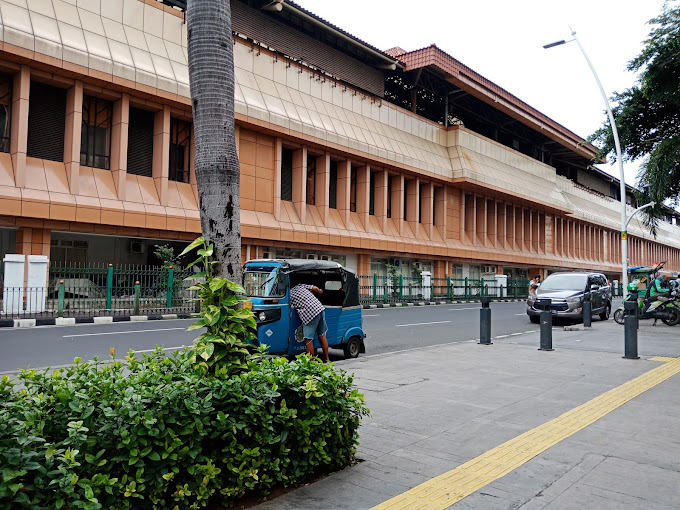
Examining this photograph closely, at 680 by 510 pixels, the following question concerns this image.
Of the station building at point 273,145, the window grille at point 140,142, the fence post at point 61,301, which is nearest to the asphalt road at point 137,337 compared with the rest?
the fence post at point 61,301

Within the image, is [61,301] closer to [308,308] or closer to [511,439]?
[308,308]

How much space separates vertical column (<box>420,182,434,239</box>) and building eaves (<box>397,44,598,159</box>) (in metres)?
7.85

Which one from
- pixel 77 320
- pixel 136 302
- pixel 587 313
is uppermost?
pixel 136 302

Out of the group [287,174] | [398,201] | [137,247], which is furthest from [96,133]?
[398,201]

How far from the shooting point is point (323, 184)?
3266 centimetres

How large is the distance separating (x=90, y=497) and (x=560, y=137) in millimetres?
58120

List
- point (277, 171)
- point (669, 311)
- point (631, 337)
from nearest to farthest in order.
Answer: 1. point (631, 337)
2. point (669, 311)
3. point (277, 171)

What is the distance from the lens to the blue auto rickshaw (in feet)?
29.9

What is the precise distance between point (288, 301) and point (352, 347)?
217 cm

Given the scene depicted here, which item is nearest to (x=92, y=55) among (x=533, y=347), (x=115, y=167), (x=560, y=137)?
(x=115, y=167)

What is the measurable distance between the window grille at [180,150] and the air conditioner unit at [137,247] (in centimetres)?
402

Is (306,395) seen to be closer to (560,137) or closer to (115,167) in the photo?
(115,167)

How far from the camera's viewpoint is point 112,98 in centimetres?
2347

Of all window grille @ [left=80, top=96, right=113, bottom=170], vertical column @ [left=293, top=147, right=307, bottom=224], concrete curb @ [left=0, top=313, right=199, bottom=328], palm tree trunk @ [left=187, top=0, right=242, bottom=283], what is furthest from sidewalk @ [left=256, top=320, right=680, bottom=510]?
vertical column @ [left=293, top=147, right=307, bottom=224]
